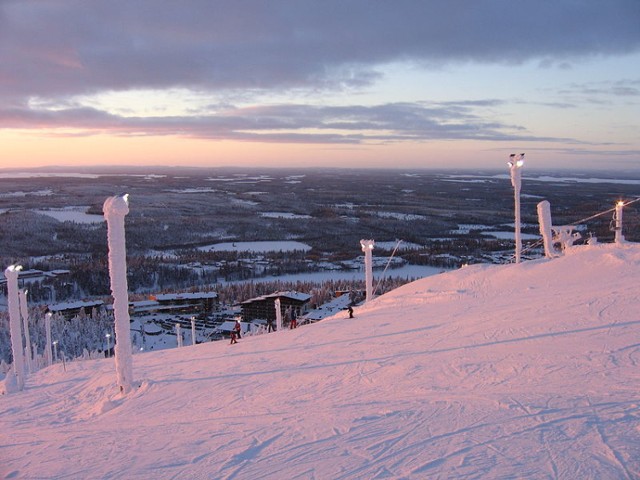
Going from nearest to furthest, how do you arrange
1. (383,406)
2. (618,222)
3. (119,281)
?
(383,406) < (119,281) < (618,222)

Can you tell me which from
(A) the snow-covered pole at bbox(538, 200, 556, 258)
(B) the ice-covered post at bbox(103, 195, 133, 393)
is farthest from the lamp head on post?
(B) the ice-covered post at bbox(103, 195, 133, 393)

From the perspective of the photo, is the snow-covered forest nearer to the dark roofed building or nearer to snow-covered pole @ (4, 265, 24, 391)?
snow-covered pole @ (4, 265, 24, 391)

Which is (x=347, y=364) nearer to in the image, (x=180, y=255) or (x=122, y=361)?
(x=122, y=361)

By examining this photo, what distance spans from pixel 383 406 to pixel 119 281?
20.4 feet

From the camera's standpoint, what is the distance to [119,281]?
1038 cm

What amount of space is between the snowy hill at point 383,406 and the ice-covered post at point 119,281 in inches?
17.5

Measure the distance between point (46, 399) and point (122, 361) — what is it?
165 centimetres

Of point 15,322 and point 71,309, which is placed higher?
point 15,322

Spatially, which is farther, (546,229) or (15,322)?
(546,229)

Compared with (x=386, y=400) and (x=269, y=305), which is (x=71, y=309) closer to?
(x=269, y=305)

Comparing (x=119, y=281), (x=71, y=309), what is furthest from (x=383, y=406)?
(x=71, y=309)

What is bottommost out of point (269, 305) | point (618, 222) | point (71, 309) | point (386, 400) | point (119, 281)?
point (71, 309)

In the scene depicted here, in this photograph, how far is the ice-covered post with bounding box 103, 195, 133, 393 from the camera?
9.85m

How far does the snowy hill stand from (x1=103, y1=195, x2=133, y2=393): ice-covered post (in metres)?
0.45
